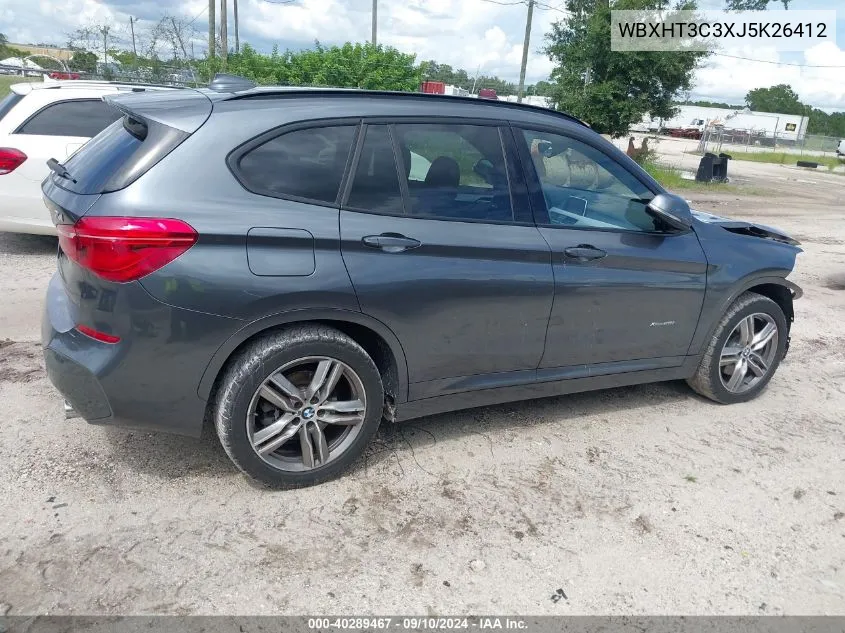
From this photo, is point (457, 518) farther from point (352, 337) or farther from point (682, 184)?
point (682, 184)

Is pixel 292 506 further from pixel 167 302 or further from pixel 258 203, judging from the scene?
pixel 258 203

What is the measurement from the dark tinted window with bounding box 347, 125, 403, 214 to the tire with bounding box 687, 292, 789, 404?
7.92ft

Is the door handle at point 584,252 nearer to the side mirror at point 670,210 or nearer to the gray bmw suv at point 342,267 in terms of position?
the gray bmw suv at point 342,267

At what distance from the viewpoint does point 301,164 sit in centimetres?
316

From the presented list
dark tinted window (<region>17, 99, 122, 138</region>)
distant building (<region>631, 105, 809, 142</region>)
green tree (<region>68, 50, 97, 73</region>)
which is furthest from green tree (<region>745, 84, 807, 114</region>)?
dark tinted window (<region>17, 99, 122, 138</region>)

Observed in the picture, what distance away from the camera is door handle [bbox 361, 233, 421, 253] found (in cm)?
320

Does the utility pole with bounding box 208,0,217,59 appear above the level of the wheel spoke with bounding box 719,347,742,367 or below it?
above

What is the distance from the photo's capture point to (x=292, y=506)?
324cm

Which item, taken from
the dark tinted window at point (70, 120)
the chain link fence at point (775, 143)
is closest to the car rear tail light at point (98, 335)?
the dark tinted window at point (70, 120)

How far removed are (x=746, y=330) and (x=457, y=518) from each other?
8.39 feet

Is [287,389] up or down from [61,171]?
down

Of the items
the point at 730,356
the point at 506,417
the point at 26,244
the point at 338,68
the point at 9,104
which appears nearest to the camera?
the point at 506,417

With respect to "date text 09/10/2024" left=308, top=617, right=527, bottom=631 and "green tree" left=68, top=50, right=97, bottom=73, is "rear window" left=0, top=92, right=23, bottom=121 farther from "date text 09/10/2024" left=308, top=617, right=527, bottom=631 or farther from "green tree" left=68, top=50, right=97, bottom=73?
"green tree" left=68, top=50, right=97, bottom=73

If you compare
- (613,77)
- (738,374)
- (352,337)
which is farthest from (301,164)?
(613,77)
